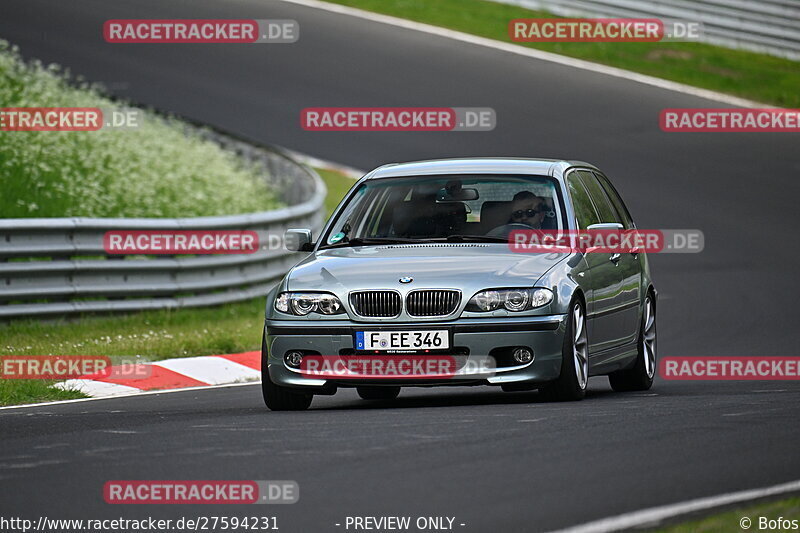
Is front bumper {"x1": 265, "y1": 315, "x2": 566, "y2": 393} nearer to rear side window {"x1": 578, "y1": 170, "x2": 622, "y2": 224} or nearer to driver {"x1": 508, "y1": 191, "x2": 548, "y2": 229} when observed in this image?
driver {"x1": 508, "y1": 191, "x2": 548, "y2": 229}

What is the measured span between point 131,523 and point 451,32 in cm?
2444

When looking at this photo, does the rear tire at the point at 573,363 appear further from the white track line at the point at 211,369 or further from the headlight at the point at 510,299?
the white track line at the point at 211,369

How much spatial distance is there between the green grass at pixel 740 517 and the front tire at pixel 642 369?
5236 mm

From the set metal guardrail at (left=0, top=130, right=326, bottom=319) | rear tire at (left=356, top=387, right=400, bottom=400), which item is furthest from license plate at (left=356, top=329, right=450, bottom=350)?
A: metal guardrail at (left=0, top=130, right=326, bottom=319)

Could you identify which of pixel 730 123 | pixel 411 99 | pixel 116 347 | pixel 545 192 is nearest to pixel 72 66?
pixel 411 99

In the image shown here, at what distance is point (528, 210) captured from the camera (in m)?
10.2

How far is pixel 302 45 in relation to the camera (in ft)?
96.3

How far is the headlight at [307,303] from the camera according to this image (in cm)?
941

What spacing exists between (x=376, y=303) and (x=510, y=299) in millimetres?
791

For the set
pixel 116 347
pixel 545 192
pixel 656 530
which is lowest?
pixel 116 347

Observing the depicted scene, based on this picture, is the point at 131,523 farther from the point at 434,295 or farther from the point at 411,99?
the point at 411,99

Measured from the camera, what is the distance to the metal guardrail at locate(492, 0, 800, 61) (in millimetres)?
28203

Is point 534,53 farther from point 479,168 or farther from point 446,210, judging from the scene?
point 446,210

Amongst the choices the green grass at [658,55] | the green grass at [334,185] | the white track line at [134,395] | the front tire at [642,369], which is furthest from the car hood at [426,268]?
the green grass at [658,55]
